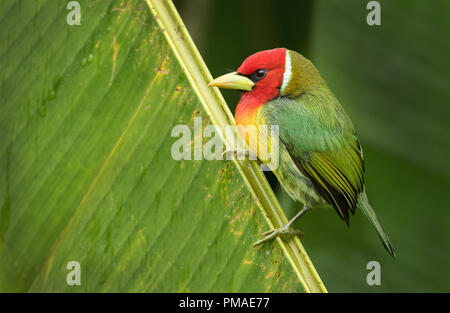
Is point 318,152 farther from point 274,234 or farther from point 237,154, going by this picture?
point 274,234

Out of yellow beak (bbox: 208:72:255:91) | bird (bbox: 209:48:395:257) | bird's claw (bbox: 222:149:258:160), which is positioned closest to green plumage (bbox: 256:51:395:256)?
bird (bbox: 209:48:395:257)

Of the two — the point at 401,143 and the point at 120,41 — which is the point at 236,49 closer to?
the point at 401,143

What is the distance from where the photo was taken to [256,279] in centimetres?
150

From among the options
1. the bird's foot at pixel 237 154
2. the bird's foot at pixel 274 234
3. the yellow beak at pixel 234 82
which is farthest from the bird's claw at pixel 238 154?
the yellow beak at pixel 234 82

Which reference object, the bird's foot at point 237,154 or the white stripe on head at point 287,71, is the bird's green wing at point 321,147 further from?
the bird's foot at point 237,154

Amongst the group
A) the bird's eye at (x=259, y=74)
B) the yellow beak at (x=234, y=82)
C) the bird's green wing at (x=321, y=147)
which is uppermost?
the bird's eye at (x=259, y=74)

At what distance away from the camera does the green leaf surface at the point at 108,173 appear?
1520 mm

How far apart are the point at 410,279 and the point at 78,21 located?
163 centimetres

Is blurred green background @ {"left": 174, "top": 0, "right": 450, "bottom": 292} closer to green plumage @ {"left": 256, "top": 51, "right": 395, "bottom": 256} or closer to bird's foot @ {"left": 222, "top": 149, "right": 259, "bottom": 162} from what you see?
green plumage @ {"left": 256, "top": 51, "right": 395, "bottom": 256}

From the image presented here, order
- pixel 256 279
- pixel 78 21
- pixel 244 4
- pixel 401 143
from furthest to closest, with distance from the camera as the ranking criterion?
pixel 244 4, pixel 401 143, pixel 78 21, pixel 256 279

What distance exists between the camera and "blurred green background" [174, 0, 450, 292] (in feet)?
7.15

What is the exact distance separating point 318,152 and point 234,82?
0.41 metres

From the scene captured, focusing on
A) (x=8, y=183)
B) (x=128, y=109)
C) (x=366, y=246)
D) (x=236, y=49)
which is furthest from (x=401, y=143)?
(x=8, y=183)

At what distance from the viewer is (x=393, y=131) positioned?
7.39 ft
